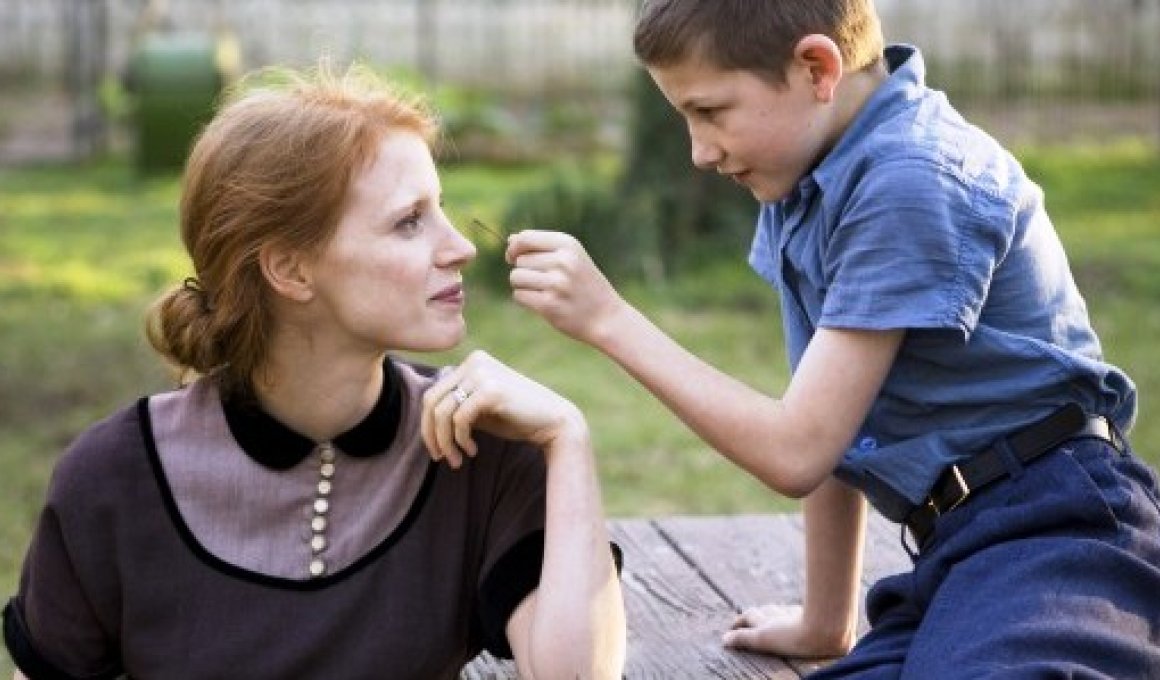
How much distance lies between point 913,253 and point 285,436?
34.7 inches

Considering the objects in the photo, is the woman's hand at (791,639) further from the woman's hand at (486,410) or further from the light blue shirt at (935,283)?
the woman's hand at (486,410)

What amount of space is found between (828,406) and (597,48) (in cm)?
1282

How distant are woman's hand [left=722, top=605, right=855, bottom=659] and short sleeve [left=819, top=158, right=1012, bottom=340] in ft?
2.48

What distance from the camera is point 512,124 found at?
45.9 feet

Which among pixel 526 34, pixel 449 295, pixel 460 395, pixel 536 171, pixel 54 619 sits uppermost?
pixel 449 295

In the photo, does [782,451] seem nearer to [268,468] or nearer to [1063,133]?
[268,468]

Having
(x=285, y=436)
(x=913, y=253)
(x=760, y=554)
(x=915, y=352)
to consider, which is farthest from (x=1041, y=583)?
(x=760, y=554)

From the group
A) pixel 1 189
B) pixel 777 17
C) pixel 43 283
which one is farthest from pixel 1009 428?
pixel 1 189

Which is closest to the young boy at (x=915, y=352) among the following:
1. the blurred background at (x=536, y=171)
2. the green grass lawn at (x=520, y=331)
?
the blurred background at (x=536, y=171)

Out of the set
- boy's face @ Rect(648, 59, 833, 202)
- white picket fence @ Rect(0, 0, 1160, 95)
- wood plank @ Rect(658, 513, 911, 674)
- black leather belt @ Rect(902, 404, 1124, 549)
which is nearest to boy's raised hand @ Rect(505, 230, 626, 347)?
boy's face @ Rect(648, 59, 833, 202)

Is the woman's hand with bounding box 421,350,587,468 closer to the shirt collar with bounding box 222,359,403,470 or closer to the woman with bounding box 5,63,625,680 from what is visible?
the woman with bounding box 5,63,625,680

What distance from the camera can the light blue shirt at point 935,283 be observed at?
8.96 ft

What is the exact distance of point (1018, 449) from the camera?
2850 mm

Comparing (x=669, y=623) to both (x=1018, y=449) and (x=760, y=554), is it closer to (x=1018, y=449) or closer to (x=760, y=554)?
(x=760, y=554)
